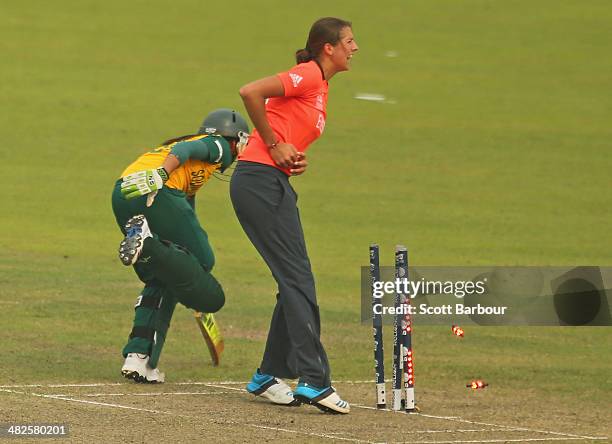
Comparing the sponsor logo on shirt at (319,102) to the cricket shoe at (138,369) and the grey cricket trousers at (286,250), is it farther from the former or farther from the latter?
the cricket shoe at (138,369)

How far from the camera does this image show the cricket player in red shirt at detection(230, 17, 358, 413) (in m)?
9.30

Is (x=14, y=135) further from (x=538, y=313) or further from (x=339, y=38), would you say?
(x=339, y=38)

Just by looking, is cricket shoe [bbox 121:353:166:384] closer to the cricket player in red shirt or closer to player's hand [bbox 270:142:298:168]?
the cricket player in red shirt

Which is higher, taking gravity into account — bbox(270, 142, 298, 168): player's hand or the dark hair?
the dark hair

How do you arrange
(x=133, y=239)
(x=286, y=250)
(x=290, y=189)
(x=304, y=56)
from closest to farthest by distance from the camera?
(x=286, y=250)
(x=290, y=189)
(x=304, y=56)
(x=133, y=239)

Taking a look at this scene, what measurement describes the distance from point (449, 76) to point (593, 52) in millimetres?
4602

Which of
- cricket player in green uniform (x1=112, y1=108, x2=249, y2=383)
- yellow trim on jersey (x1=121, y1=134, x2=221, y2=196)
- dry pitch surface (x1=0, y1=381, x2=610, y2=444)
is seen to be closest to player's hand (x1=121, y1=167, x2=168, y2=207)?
cricket player in green uniform (x1=112, y1=108, x2=249, y2=383)

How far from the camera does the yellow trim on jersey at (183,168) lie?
429 inches

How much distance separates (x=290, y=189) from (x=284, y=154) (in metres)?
0.30

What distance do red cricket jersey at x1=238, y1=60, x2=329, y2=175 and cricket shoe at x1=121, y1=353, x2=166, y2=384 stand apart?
1.72 meters

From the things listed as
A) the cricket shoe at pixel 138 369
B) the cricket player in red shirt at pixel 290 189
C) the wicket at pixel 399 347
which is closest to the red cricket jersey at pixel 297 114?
→ the cricket player in red shirt at pixel 290 189

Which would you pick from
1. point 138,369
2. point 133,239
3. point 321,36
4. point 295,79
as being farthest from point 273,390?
point 321,36

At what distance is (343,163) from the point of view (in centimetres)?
2712

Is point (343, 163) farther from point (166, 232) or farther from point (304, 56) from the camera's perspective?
point (304, 56)
